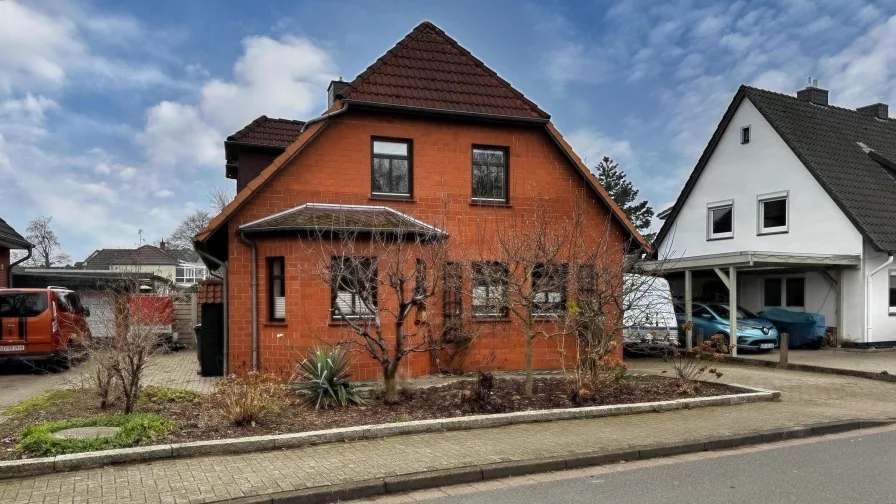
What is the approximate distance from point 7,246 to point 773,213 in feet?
83.4

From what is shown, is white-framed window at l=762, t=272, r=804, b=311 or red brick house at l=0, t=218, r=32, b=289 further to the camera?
white-framed window at l=762, t=272, r=804, b=311

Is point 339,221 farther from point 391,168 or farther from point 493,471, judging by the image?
point 493,471

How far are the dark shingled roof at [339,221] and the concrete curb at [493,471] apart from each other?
529 centimetres

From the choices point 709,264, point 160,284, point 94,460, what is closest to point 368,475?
A: point 94,460

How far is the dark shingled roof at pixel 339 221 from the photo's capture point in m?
11.6

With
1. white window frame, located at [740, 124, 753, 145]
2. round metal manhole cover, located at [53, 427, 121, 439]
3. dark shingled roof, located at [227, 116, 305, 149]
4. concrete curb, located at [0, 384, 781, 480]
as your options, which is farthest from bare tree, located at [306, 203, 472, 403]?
white window frame, located at [740, 124, 753, 145]

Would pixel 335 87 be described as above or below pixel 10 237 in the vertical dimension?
above

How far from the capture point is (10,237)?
21.0m

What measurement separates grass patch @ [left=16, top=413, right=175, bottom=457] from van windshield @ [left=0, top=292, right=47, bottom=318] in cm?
700

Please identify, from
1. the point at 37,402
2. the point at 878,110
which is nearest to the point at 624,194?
the point at 878,110

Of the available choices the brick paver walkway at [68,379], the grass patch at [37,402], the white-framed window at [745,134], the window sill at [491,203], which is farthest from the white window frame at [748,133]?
the grass patch at [37,402]

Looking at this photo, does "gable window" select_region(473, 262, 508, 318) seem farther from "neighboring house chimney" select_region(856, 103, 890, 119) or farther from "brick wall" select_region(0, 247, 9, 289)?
"neighboring house chimney" select_region(856, 103, 890, 119)

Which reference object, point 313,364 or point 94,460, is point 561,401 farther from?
point 94,460

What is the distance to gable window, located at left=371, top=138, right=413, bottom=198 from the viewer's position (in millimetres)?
13727
